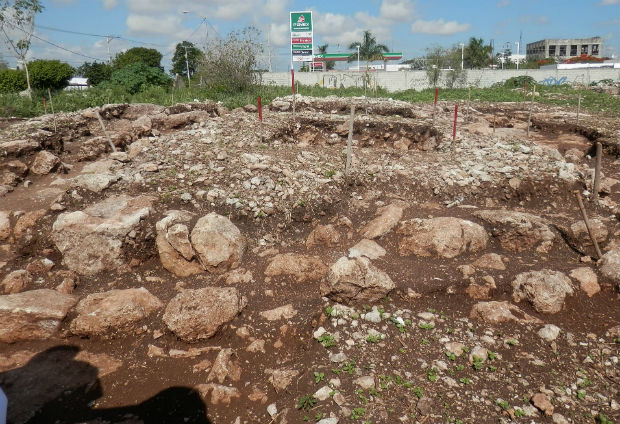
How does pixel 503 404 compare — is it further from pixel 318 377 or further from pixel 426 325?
pixel 318 377

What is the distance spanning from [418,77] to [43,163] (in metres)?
23.8

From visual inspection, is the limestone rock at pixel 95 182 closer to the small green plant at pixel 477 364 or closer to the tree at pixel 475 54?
the small green plant at pixel 477 364

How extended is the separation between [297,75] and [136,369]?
24908 mm

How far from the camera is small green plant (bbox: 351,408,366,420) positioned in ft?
9.24

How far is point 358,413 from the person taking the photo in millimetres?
2840

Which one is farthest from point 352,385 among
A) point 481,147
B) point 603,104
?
point 603,104

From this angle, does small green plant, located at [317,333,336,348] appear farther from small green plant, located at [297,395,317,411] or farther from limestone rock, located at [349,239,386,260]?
limestone rock, located at [349,239,386,260]

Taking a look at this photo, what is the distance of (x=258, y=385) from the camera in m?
3.37

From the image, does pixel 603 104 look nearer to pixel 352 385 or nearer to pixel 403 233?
pixel 403 233

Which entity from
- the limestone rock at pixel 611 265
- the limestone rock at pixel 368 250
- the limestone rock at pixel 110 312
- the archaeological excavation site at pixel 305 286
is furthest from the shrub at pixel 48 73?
the limestone rock at pixel 611 265

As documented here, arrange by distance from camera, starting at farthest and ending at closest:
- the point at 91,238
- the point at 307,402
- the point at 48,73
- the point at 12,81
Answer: the point at 48,73, the point at 12,81, the point at 91,238, the point at 307,402

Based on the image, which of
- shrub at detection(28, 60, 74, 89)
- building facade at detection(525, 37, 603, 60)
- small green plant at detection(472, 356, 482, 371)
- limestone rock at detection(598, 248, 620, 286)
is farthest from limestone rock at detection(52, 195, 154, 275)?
building facade at detection(525, 37, 603, 60)

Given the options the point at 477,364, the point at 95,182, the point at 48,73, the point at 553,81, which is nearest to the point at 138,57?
the point at 48,73

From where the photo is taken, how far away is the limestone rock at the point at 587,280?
159 inches
